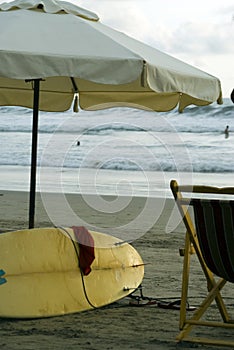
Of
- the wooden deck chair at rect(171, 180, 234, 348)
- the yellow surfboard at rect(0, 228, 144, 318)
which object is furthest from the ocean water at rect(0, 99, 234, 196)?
the wooden deck chair at rect(171, 180, 234, 348)

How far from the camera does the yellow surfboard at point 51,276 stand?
557 cm

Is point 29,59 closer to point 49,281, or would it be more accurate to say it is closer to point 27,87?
point 49,281

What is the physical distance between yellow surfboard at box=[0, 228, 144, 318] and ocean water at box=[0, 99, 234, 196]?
201 inches

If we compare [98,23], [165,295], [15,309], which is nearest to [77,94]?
[98,23]

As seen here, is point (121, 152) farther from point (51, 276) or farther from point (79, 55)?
point (79, 55)

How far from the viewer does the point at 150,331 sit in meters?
5.32

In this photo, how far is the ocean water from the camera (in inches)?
720

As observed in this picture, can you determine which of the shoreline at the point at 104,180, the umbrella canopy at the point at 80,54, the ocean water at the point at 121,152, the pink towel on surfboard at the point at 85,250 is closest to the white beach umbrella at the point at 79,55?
the umbrella canopy at the point at 80,54

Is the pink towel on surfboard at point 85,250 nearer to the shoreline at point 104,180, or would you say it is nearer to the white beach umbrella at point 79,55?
the white beach umbrella at point 79,55

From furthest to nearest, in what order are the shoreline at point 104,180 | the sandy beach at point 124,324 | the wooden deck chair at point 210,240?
the shoreline at point 104,180 < the sandy beach at point 124,324 < the wooden deck chair at point 210,240

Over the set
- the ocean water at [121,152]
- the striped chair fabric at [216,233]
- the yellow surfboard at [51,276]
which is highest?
the striped chair fabric at [216,233]

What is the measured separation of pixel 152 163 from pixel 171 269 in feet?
53.0

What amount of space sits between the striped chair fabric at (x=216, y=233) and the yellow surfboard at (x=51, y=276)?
1.13 meters

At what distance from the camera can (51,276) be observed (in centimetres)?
570
